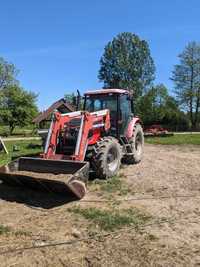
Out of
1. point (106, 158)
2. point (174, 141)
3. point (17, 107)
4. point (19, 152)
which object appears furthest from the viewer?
point (17, 107)

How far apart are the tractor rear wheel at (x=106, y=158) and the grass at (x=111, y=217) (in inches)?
80.3

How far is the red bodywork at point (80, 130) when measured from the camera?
8.48 meters

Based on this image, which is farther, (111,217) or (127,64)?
(127,64)

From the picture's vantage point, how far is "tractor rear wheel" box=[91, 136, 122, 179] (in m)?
8.78

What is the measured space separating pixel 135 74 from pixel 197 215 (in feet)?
159

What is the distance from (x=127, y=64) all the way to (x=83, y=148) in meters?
46.8

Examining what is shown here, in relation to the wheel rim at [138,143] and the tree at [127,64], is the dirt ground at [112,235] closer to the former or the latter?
the wheel rim at [138,143]

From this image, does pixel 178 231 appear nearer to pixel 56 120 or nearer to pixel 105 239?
pixel 105 239

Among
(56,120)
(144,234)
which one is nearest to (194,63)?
(56,120)

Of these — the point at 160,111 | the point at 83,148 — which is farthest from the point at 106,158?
the point at 160,111

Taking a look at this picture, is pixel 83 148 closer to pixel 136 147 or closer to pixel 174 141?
pixel 136 147

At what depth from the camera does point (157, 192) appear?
8047 millimetres

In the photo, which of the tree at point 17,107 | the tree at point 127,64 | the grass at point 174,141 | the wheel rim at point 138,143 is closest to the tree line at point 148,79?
the tree at point 127,64

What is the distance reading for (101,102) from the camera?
10.9m
